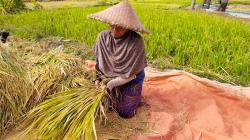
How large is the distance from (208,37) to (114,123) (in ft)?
8.36

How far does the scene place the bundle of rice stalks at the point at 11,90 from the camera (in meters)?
2.63

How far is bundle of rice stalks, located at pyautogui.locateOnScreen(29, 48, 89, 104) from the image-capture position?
2908 mm

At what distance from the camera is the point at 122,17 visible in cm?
272

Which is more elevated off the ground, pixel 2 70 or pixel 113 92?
pixel 2 70

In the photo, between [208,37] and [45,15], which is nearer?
[208,37]

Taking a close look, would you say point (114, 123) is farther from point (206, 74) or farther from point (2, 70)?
point (206, 74)

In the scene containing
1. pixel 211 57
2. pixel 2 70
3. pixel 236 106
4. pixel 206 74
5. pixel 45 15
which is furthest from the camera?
pixel 45 15

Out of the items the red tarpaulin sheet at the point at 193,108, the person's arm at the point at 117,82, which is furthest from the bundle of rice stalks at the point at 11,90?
the red tarpaulin sheet at the point at 193,108

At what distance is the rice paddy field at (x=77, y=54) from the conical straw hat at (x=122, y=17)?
0.50m

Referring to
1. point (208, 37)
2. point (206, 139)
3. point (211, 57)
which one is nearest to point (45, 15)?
point (208, 37)

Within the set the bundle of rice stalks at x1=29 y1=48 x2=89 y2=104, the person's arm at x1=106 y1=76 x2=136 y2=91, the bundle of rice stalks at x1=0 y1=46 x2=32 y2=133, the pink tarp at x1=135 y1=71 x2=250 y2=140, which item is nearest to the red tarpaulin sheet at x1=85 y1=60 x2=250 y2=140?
the pink tarp at x1=135 y1=71 x2=250 y2=140

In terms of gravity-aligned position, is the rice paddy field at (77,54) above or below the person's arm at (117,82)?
below

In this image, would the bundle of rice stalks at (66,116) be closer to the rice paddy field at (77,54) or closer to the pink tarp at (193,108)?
the rice paddy field at (77,54)

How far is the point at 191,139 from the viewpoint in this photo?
109 inches
